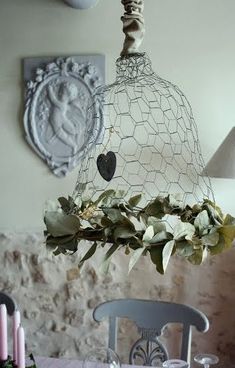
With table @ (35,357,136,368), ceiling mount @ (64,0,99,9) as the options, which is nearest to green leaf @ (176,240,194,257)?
table @ (35,357,136,368)

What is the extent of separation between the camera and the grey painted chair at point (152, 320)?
149 centimetres

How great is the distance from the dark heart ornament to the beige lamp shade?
0.76 metres

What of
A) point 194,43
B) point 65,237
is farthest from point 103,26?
point 65,237

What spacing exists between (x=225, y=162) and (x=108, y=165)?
832 mm

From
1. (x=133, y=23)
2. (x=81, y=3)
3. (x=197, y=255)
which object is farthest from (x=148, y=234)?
(x=81, y=3)

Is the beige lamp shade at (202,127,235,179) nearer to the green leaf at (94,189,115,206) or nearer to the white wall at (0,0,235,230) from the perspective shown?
the white wall at (0,0,235,230)

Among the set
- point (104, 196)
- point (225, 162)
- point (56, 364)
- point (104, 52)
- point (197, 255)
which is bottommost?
point (56, 364)

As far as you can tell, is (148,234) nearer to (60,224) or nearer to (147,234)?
(147,234)

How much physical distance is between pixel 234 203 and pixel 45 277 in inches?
36.3

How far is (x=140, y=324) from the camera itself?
5.01 feet

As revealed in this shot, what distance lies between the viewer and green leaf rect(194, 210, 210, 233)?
2.66 ft

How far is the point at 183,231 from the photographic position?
2.52ft

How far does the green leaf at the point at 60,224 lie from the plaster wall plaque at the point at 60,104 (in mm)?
1206

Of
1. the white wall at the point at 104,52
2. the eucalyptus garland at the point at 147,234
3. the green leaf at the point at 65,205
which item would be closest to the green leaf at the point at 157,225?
the eucalyptus garland at the point at 147,234
